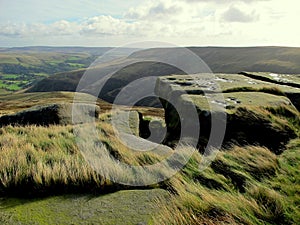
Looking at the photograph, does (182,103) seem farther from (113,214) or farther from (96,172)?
(113,214)

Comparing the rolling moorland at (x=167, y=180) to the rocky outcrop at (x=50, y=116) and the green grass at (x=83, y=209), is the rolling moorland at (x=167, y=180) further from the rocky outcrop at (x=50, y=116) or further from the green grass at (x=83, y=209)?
the rocky outcrop at (x=50, y=116)

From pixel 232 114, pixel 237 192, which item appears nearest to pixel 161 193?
pixel 237 192

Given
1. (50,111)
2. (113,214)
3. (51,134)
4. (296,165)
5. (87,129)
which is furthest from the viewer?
(50,111)

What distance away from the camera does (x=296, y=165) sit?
6.87m

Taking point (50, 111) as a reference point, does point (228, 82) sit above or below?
above

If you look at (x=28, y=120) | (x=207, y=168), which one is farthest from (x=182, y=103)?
(x=28, y=120)

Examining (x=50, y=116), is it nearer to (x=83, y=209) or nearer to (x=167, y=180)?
(x=167, y=180)

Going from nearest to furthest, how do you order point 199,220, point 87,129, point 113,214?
point 199,220 → point 113,214 → point 87,129

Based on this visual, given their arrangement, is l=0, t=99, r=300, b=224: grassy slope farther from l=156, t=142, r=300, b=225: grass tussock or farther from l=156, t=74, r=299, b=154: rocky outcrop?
l=156, t=74, r=299, b=154: rocky outcrop

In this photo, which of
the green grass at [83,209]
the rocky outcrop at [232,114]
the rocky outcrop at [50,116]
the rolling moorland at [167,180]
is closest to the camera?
the green grass at [83,209]

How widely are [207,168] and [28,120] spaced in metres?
10.8

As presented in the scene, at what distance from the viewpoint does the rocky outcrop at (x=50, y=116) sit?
12992mm

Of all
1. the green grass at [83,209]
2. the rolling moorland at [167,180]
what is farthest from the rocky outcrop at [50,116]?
the green grass at [83,209]

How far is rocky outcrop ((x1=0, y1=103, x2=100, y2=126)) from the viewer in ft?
42.6
